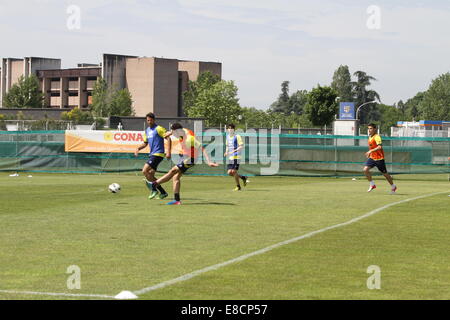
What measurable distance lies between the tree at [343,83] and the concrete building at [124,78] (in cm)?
3029

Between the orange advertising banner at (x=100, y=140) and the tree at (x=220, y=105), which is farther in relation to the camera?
the tree at (x=220, y=105)

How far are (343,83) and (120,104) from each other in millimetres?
64965

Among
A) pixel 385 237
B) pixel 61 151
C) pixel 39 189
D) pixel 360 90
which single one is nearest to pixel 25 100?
pixel 360 90

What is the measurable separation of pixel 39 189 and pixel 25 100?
114847 mm

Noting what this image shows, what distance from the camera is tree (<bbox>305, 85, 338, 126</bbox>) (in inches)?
4331

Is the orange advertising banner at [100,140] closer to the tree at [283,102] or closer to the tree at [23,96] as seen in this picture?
the tree at [23,96]

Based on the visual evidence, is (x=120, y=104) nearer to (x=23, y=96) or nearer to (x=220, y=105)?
(x=220, y=105)

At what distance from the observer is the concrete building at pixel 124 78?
136625 mm

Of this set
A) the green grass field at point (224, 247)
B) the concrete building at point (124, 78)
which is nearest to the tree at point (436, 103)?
the concrete building at point (124, 78)

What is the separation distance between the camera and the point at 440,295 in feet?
24.5

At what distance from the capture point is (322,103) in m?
110

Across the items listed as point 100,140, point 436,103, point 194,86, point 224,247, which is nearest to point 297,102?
point 436,103

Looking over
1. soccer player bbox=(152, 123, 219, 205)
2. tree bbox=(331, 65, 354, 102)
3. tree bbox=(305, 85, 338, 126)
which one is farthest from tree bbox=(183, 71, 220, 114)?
soccer player bbox=(152, 123, 219, 205)

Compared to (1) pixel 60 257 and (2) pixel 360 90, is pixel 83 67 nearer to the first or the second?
(2) pixel 360 90
